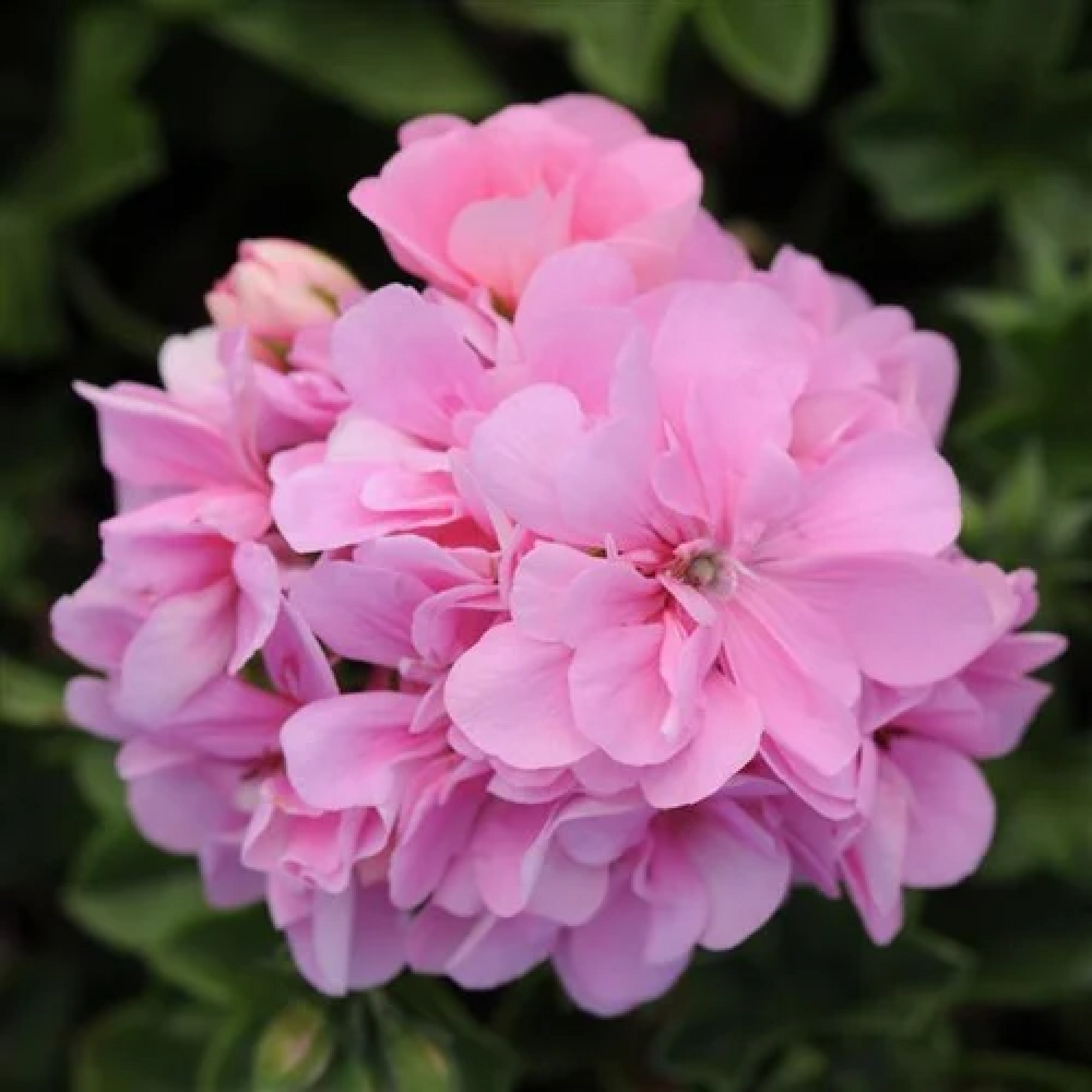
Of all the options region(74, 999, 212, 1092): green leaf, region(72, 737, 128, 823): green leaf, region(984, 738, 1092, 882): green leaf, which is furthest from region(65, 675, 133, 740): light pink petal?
region(984, 738, 1092, 882): green leaf

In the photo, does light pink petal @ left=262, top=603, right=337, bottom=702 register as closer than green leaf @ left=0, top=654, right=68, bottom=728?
Yes

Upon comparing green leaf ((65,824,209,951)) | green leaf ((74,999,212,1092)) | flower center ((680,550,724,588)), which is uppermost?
flower center ((680,550,724,588))

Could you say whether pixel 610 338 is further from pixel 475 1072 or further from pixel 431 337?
pixel 475 1072

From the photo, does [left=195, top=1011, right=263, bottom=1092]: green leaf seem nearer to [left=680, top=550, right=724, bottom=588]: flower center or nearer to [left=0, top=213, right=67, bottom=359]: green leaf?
[left=680, top=550, right=724, bottom=588]: flower center

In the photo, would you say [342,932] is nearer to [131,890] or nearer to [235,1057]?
[235,1057]

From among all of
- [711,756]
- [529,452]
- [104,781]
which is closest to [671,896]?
[711,756]

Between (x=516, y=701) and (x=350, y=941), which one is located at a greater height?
(x=516, y=701)
